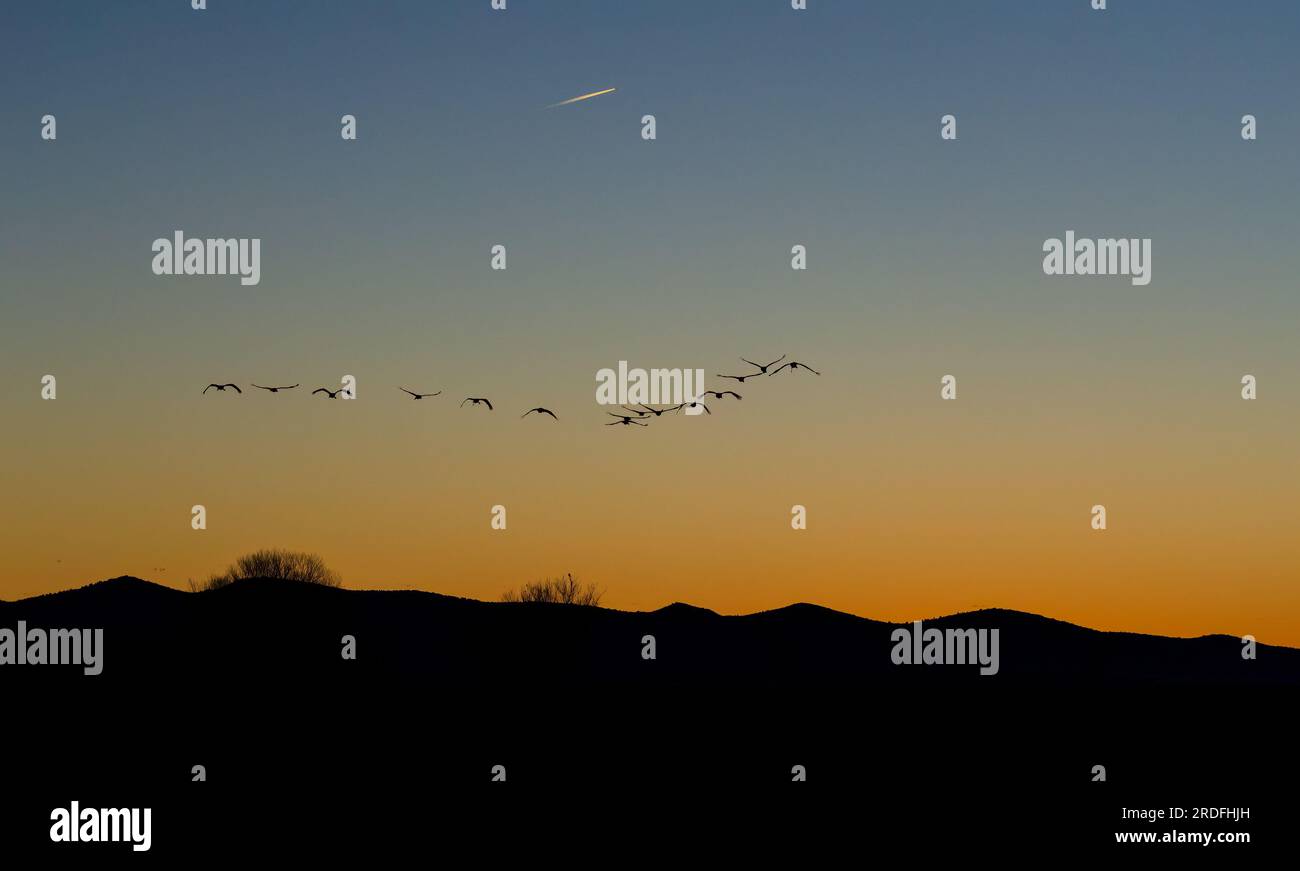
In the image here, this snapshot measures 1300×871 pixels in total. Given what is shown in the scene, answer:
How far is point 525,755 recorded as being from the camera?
291ft

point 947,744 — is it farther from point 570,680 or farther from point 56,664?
point 56,664

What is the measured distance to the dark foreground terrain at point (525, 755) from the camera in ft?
189

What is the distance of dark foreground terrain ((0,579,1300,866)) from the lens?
57.7 meters
